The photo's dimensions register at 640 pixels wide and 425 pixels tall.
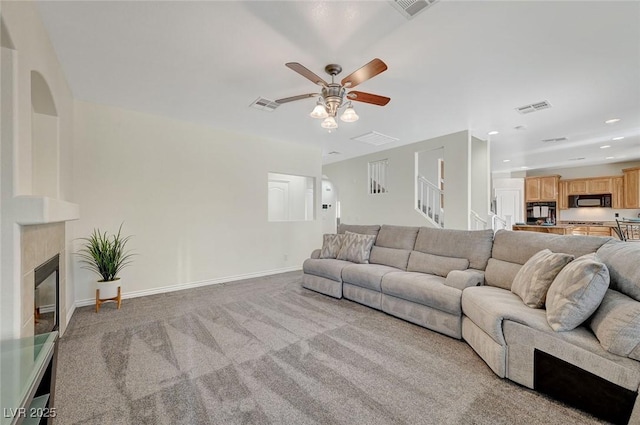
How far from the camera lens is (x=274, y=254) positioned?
17.3ft

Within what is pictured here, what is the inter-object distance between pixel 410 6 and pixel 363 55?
0.64 m

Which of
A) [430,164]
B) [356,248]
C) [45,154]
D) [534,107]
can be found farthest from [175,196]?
[430,164]

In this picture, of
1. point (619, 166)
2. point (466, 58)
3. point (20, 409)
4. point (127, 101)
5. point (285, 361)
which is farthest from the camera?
point (619, 166)

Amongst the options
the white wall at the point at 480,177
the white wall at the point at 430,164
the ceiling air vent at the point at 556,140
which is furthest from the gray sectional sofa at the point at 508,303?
the ceiling air vent at the point at 556,140

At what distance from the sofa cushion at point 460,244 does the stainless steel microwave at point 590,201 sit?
7.36 m

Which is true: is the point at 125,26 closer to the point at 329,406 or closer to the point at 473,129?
the point at 329,406

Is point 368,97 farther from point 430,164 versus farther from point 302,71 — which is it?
point 430,164

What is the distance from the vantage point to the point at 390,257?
3.69 meters

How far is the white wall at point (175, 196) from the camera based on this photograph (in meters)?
3.56

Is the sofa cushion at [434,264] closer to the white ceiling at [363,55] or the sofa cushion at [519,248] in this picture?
the sofa cushion at [519,248]

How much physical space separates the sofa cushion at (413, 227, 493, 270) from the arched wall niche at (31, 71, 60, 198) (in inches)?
157

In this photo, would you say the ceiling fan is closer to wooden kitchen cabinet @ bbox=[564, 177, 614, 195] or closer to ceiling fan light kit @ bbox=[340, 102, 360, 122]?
ceiling fan light kit @ bbox=[340, 102, 360, 122]

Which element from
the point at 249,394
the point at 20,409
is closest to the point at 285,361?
the point at 249,394

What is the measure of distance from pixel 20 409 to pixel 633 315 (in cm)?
281
